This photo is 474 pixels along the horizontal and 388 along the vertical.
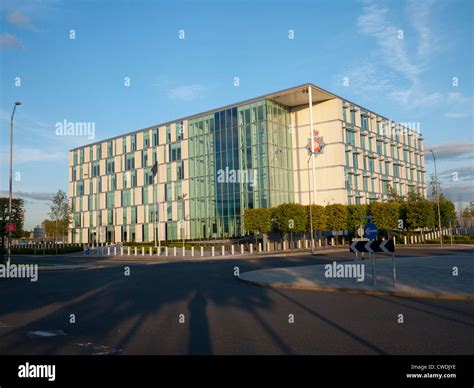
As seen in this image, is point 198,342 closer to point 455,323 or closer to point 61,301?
point 455,323

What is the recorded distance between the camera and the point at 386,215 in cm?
5422

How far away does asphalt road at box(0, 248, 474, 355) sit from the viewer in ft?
23.4

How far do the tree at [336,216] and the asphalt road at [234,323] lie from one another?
39.4 meters

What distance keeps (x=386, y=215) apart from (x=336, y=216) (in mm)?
6660

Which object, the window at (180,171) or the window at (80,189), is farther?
the window at (80,189)

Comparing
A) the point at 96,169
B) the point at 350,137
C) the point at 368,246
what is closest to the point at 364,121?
the point at 350,137

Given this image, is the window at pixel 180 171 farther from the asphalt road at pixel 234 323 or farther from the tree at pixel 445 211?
the asphalt road at pixel 234 323

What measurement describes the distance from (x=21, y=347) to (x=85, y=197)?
3150 inches

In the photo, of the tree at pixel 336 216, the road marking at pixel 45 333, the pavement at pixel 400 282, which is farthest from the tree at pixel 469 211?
the road marking at pixel 45 333

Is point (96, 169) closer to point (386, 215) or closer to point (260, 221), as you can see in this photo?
point (260, 221)

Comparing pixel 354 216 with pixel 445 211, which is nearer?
pixel 354 216

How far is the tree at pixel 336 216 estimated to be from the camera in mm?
52781

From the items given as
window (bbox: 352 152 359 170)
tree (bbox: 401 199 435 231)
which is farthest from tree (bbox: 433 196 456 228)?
window (bbox: 352 152 359 170)
